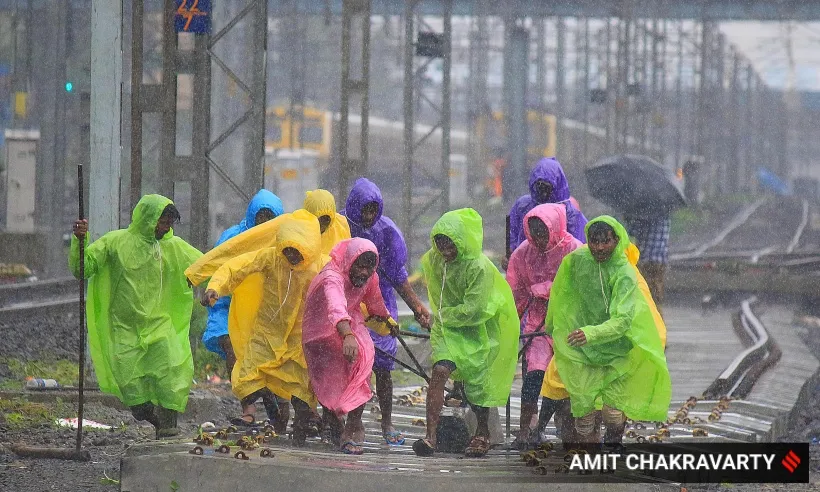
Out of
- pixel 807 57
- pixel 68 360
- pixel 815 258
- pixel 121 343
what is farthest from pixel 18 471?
pixel 807 57

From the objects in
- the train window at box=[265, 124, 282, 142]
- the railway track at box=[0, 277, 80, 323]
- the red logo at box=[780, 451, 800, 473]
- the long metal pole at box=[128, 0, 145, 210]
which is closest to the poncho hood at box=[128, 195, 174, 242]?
the long metal pole at box=[128, 0, 145, 210]

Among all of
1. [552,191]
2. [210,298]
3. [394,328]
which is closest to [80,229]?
[210,298]

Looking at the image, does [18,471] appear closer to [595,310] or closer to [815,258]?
[595,310]

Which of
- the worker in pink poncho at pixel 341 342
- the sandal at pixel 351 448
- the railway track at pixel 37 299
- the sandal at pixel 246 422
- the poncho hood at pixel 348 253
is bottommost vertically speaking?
the railway track at pixel 37 299

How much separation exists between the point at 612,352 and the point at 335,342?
4.94ft

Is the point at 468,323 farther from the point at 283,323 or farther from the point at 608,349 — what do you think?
the point at 283,323

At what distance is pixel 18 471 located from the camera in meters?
7.94

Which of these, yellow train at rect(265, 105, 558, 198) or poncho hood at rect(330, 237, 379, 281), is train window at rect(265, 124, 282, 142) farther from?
poncho hood at rect(330, 237, 379, 281)

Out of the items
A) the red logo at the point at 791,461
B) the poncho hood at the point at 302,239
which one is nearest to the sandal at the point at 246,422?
the poncho hood at the point at 302,239

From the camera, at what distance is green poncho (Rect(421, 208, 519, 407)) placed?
307 inches

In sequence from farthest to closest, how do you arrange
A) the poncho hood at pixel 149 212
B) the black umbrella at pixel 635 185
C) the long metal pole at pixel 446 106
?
1. the long metal pole at pixel 446 106
2. the black umbrella at pixel 635 185
3. the poncho hood at pixel 149 212

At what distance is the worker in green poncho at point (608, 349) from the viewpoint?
301 inches

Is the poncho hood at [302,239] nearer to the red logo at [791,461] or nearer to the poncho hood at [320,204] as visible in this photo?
the poncho hood at [320,204]

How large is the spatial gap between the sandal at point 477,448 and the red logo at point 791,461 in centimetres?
182
